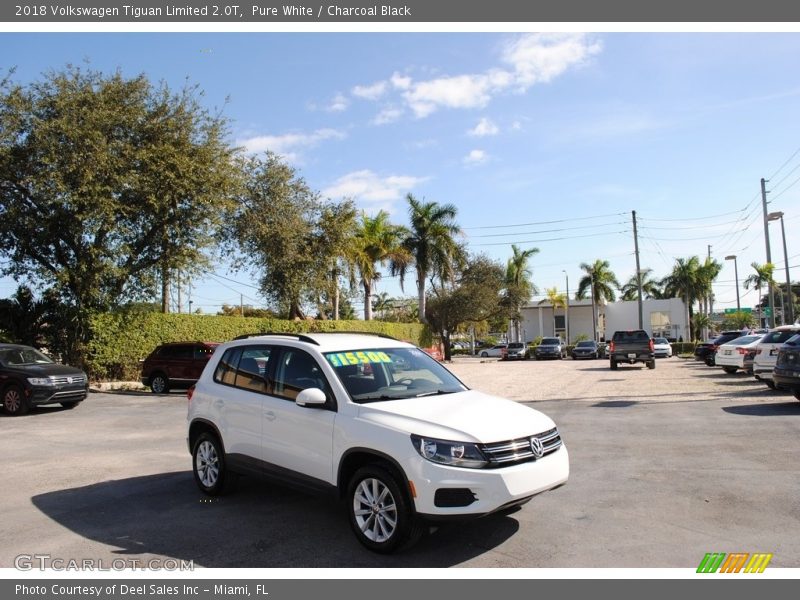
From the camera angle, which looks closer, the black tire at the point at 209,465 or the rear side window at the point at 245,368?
the rear side window at the point at 245,368

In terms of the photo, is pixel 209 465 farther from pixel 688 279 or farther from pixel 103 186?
pixel 688 279

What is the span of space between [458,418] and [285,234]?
2526 centimetres

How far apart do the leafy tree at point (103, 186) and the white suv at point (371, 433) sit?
1650 centimetres

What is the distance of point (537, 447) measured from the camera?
5.11m

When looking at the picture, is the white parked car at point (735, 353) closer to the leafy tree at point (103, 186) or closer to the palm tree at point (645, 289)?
the leafy tree at point (103, 186)

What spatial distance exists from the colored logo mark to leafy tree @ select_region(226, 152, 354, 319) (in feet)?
84.5

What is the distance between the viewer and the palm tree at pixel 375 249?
146 ft

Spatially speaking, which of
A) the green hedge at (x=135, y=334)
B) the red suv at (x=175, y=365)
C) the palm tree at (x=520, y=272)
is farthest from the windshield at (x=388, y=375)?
the palm tree at (x=520, y=272)

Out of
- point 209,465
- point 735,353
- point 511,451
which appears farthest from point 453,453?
point 735,353

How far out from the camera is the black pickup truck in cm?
2941

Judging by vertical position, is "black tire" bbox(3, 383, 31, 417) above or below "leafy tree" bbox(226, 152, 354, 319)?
below

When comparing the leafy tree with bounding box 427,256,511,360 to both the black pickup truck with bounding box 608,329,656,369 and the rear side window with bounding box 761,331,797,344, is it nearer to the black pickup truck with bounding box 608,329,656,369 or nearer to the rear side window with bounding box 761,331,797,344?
the black pickup truck with bounding box 608,329,656,369

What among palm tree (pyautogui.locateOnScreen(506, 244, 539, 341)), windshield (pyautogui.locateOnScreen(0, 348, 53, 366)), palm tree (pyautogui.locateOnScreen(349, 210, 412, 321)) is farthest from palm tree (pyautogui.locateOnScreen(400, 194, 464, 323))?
windshield (pyautogui.locateOnScreen(0, 348, 53, 366))

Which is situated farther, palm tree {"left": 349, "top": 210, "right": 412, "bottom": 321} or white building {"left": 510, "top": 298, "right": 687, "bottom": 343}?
white building {"left": 510, "top": 298, "right": 687, "bottom": 343}
